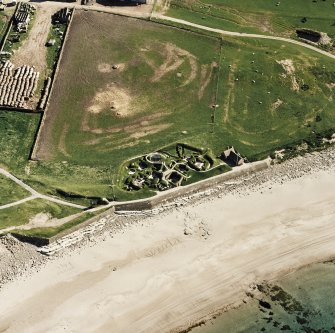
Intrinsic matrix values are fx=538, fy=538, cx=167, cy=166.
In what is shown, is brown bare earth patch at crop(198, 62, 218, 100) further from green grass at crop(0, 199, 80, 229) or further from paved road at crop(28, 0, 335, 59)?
green grass at crop(0, 199, 80, 229)

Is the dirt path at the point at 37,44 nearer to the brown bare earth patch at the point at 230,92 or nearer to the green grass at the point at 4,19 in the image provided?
the green grass at the point at 4,19

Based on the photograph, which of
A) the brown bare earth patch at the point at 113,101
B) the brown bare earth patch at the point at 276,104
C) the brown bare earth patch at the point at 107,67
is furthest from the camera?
the brown bare earth patch at the point at 107,67

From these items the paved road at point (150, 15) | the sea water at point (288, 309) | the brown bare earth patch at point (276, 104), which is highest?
the paved road at point (150, 15)

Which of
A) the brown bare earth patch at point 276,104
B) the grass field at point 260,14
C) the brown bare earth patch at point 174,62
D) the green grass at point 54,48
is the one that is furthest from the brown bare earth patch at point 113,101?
the grass field at point 260,14

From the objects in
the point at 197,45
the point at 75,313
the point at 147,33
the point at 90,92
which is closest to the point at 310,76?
the point at 197,45

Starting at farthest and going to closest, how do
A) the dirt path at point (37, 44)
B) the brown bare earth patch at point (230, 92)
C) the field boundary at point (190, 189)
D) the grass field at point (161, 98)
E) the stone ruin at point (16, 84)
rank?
the dirt path at point (37, 44) → the brown bare earth patch at point (230, 92) → the stone ruin at point (16, 84) → the grass field at point (161, 98) → the field boundary at point (190, 189)

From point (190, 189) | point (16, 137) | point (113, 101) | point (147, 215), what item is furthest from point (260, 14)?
point (16, 137)

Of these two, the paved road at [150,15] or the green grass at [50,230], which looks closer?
the green grass at [50,230]
